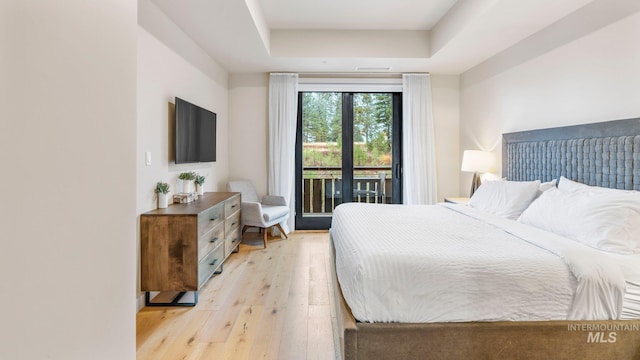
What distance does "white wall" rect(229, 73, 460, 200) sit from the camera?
5.04 m

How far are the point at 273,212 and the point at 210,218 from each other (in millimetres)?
1444

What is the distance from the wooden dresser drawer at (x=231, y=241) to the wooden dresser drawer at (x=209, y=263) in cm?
15

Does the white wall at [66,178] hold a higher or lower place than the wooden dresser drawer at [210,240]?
higher

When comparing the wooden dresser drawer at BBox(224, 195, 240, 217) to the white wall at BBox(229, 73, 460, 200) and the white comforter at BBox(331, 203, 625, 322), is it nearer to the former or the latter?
the white wall at BBox(229, 73, 460, 200)

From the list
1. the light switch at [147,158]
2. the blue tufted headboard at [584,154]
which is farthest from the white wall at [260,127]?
the light switch at [147,158]

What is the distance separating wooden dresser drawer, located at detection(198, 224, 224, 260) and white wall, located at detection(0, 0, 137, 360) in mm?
1800

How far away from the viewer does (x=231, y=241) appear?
3820 mm

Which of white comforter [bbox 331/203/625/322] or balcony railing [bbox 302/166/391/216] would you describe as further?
balcony railing [bbox 302/166/391/216]

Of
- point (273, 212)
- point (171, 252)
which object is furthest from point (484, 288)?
point (273, 212)

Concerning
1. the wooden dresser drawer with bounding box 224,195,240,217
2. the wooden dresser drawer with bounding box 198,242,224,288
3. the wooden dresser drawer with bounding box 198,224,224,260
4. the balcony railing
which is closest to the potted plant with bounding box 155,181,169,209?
the wooden dresser drawer with bounding box 198,224,224,260

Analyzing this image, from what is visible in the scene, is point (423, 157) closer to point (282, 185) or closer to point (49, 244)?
point (282, 185)

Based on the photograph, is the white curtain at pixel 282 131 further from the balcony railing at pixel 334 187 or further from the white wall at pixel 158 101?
the white wall at pixel 158 101

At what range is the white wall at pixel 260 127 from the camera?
16.5 feet

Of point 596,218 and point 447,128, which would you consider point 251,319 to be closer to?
point 596,218
